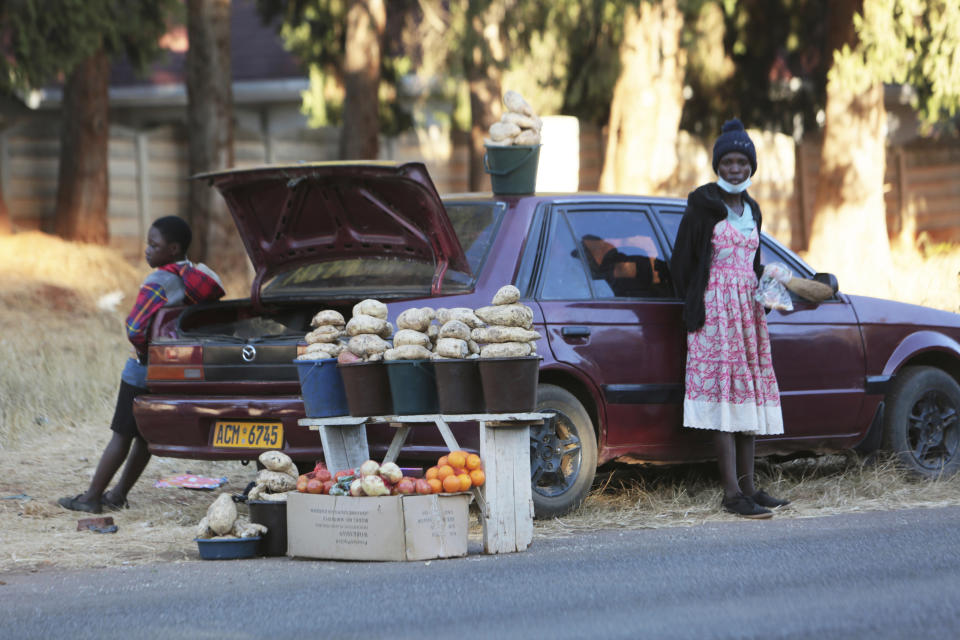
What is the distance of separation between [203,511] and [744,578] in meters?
3.70

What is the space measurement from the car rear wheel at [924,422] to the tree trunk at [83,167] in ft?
37.7

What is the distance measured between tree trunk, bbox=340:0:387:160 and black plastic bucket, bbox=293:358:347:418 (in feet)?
40.5

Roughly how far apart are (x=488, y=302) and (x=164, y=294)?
1.97 m

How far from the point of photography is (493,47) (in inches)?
803

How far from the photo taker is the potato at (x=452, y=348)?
6.64 m

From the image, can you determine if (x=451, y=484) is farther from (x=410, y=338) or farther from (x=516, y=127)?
(x=516, y=127)

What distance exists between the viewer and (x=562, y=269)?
7.71 m

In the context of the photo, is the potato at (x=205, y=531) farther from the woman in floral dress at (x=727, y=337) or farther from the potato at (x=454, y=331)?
the woman in floral dress at (x=727, y=337)

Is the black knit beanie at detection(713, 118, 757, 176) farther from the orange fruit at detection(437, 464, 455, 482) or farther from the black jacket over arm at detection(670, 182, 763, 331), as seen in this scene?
the orange fruit at detection(437, 464, 455, 482)

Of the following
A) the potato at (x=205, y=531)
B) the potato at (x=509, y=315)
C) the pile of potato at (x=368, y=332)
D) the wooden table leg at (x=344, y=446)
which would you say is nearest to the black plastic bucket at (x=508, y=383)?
the potato at (x=509, y=315)

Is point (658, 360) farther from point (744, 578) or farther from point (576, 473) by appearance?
point (744, 578)

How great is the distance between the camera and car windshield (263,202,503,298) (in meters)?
7.54

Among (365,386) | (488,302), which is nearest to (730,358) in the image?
(488,302)

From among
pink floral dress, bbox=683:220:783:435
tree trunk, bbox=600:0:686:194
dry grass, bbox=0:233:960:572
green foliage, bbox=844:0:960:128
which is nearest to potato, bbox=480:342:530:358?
dry grass, bbox=0:233:960:572
